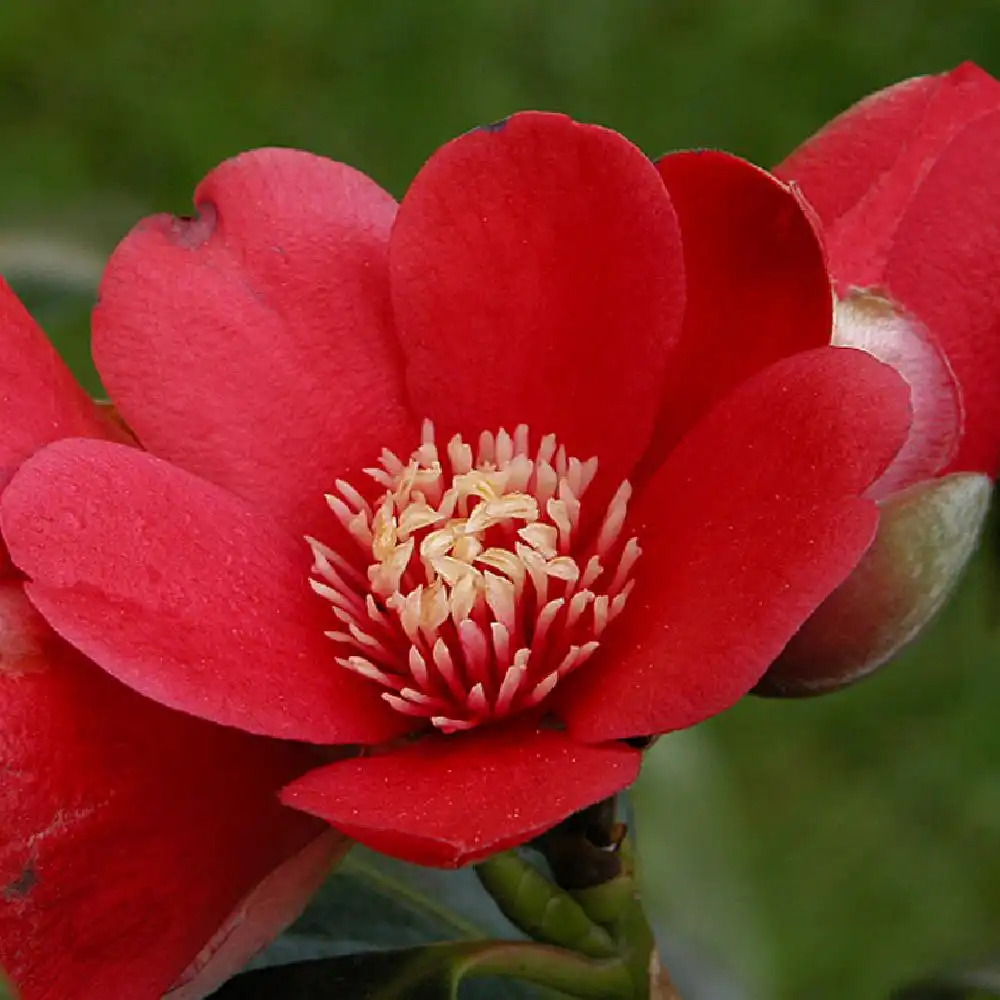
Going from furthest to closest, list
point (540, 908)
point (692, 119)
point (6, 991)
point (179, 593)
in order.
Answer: point (692, 119) → point (540, 908) → point (179, 593) → point (6, 991)

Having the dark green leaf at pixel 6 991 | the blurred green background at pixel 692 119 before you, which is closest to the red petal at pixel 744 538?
the dark green leaf at pixel 6 991

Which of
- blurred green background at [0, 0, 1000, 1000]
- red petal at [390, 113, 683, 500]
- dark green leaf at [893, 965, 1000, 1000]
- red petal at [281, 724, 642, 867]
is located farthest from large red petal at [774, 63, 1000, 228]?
blurred green background at [0, 0, 1000, 1000]

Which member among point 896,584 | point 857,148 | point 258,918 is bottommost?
point 258,918

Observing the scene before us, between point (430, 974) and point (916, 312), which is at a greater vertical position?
point (916, 312)

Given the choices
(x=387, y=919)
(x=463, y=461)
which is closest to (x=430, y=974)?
(x=387, y=919)

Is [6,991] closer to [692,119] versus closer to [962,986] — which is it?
[962,986]

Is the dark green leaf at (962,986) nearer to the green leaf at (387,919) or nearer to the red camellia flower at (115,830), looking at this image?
the green leaf at (387,919)

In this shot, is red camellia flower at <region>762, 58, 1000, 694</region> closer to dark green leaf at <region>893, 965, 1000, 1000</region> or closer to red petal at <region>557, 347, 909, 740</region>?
red petal at <region>557, 347, 909, 740</region>

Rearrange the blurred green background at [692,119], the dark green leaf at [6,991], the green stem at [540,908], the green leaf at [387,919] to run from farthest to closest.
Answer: the blurred green background at [692,119], the green leaf at [387,919], the green stem at [540,908], the dark green leaf at [6,991]
